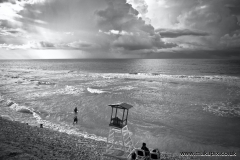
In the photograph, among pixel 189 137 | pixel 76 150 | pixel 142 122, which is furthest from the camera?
pixel 142 122

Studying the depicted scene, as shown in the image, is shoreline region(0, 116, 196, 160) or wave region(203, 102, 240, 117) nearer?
shoreline region(0, 116, 196, 160)

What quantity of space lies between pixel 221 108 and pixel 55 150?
2493 centimetres

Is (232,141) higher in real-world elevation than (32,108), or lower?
higher

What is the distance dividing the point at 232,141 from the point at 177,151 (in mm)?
5976

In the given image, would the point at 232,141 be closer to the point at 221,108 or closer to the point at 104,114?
the point at 221,108

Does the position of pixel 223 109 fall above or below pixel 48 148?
above

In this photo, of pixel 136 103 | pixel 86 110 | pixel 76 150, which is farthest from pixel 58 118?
pixel 136 103

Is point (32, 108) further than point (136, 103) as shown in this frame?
No

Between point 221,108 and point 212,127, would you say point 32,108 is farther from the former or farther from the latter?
point 221,108

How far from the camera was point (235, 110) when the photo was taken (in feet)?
76.1

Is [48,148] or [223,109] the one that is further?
[223,109]

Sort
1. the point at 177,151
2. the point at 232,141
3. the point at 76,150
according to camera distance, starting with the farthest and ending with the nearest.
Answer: the point at 232,141 → the point at 177,151 → the point at 76,150

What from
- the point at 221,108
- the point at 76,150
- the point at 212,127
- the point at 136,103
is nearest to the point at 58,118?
the point at 76,150

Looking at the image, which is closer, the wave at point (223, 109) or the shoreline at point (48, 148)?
the shoreline at point (48, 148)
